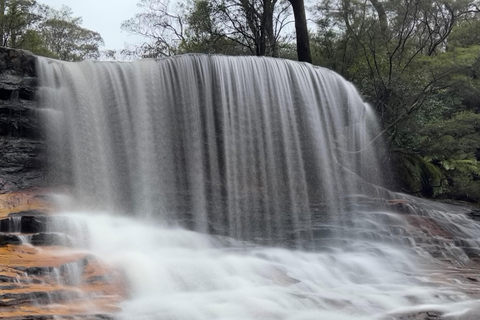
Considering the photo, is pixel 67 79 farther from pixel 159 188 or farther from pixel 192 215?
pixel 192 215

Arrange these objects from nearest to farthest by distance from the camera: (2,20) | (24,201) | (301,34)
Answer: (24,201) < (301,34) < (2,20)

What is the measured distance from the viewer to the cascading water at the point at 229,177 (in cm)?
816

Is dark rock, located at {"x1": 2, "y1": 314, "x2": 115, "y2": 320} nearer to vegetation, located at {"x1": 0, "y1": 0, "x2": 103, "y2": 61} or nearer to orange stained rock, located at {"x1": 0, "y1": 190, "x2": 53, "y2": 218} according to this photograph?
orange stained rock, located at {"x1": 0, "y1": 190, "x2": 53, "y2": 218}

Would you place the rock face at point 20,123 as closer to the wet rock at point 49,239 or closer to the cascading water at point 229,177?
the cascading water at point 229,177

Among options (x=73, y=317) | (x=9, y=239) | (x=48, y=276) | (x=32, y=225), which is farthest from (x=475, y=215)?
(x=9, y=239)

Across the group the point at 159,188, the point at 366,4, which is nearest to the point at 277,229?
the point at 159,188

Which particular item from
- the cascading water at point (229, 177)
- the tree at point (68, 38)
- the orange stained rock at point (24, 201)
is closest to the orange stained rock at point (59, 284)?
the cascading water at point (229, 177)

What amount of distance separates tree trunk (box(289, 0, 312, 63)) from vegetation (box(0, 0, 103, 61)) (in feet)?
34.6

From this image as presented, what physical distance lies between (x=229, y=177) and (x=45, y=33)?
65.1 ft

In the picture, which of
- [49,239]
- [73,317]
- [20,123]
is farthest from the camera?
[20,123]

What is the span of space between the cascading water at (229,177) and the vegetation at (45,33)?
35.7 feet

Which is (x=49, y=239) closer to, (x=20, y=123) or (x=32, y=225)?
(x=32, y=225)

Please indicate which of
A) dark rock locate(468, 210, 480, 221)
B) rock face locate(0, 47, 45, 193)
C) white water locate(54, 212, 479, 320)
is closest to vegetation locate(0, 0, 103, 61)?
rock face locate(0, 47, 45, 193)

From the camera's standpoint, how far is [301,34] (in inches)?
633
